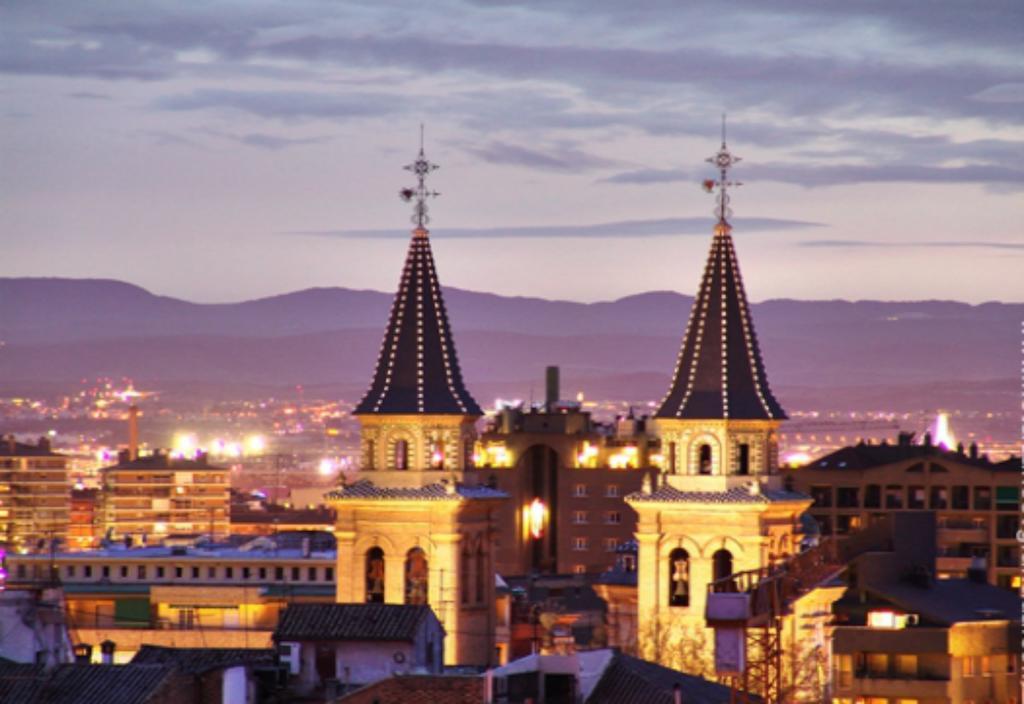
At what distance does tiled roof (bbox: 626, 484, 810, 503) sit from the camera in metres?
133

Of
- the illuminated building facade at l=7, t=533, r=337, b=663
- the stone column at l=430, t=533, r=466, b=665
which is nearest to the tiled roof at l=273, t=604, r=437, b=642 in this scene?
the stone column at l=430, t=533, r=466, b=665

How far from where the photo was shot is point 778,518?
134375 millimetres

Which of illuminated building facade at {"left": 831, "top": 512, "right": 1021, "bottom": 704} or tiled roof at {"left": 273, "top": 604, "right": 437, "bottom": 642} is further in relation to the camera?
illuminated building facade at {"left": 831, "top": 512, "right": 1021, "bottom": 704}

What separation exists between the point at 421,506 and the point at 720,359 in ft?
40.0

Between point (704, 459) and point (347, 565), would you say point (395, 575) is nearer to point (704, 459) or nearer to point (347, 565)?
point (347, 565)

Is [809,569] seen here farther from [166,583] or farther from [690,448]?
[166,583]

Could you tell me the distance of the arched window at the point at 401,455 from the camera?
5295 inches

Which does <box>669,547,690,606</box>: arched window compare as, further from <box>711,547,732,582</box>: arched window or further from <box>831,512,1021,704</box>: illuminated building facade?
<box>831,512,1021,704</box>: illuminated building facade

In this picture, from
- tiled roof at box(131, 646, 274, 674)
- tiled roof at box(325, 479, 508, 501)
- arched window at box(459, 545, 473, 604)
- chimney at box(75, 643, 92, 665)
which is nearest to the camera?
tiled roof at box(131, 646, 274, 674)

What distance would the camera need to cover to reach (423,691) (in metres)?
94.2

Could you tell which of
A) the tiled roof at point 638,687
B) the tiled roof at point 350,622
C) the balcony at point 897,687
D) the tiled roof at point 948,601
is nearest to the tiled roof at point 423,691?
the tiled roof at point 638,687

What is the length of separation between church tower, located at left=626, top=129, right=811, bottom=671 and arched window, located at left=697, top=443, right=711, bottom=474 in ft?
0.12

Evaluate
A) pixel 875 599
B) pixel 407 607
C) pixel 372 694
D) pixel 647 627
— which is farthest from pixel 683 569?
pixel 372 694

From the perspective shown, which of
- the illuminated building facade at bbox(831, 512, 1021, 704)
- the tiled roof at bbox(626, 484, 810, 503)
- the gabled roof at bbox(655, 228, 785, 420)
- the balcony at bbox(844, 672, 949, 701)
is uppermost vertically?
the gabled roof at bbox(655, 228, 785, 420)
